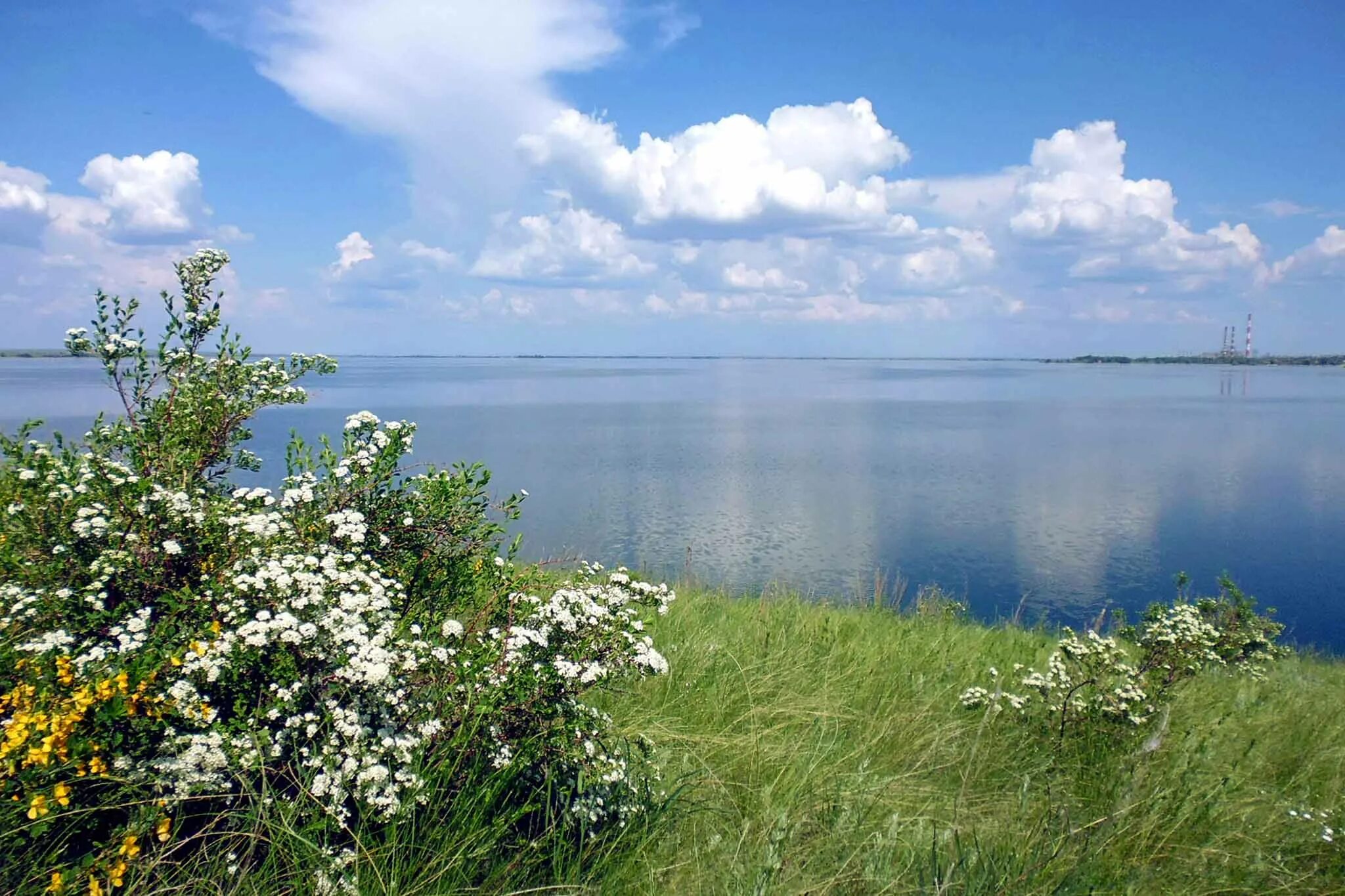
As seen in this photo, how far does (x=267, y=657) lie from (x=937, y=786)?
3.69 metres

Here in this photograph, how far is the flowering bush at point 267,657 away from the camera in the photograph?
129 inches

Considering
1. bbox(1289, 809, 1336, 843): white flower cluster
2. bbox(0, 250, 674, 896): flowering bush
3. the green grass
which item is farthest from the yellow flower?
bbox(1289, 809, 1336, 843): white flower cluster

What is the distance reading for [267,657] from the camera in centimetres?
364

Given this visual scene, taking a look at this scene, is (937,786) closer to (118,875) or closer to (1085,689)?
(1085,689)

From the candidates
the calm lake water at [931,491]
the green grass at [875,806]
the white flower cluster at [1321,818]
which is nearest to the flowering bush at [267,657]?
the green grass at [875,806]

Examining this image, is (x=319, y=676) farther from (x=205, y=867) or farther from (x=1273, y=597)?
(x=1273, y=597)

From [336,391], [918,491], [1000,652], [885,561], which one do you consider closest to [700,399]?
[336,391]

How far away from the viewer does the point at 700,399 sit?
90.8 metres

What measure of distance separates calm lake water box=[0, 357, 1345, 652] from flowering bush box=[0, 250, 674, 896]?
280 cm

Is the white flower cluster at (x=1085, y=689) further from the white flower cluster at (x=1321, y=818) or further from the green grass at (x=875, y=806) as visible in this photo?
the white flower cluster at (x=1321, y=818)

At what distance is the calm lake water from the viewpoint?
67.6 ft

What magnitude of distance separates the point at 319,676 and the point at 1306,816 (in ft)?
15.6

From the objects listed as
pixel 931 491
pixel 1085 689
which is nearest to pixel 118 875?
pixel 1085 689

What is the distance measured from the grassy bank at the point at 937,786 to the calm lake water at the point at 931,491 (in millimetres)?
4385
